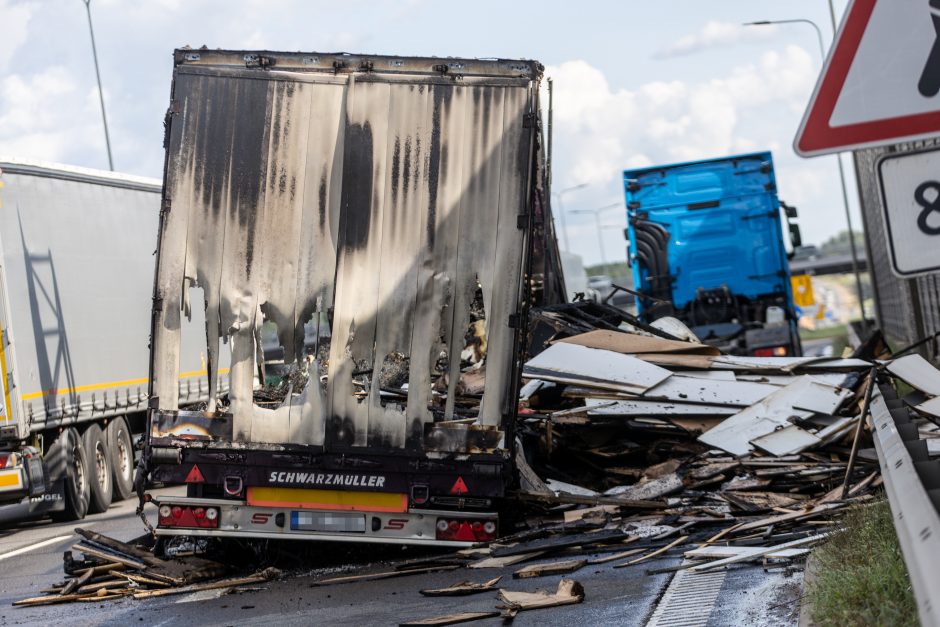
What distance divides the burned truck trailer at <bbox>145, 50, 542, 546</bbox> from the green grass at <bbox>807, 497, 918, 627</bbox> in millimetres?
2809

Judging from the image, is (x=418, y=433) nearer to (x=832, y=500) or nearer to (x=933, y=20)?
(x=832, y=500)

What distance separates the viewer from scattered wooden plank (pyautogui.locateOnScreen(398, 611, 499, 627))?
744cm

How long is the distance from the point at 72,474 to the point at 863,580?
12548 millimetres

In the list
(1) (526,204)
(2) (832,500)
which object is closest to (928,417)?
(2) (832,500)

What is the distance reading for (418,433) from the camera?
9516mm

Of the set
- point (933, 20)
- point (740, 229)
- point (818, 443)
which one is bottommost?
point (818, 443)

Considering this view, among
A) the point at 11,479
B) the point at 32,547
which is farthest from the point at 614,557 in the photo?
the point at 11,479

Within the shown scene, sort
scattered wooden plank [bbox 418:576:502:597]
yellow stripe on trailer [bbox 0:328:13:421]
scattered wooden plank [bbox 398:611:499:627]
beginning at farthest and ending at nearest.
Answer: yellow stripe on trailer [bbox 0:328:13:421]
scattered wooden plank [bbox 418:576:502:597]
scattered wooden plank [bbox 398:611:499:627]

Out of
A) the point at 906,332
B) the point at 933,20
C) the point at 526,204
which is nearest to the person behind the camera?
the point at 933,20

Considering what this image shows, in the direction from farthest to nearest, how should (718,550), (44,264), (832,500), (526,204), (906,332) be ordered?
(906,332)
(44,264)
(832,500)
(526,204)
(718,550)

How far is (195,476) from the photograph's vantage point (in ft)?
31.9

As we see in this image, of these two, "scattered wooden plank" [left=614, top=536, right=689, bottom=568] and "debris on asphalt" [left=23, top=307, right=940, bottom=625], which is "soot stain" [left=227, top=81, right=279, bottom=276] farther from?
"scattered wooden plank" [left=614, top=536, right=689, bottom=568]

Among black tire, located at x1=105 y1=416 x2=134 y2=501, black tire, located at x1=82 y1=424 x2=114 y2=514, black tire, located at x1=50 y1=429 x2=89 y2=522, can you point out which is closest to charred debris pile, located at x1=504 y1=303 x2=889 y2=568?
black tire, located at x1=50 y1=429 x2=89 y2=522

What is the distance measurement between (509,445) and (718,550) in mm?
1588
